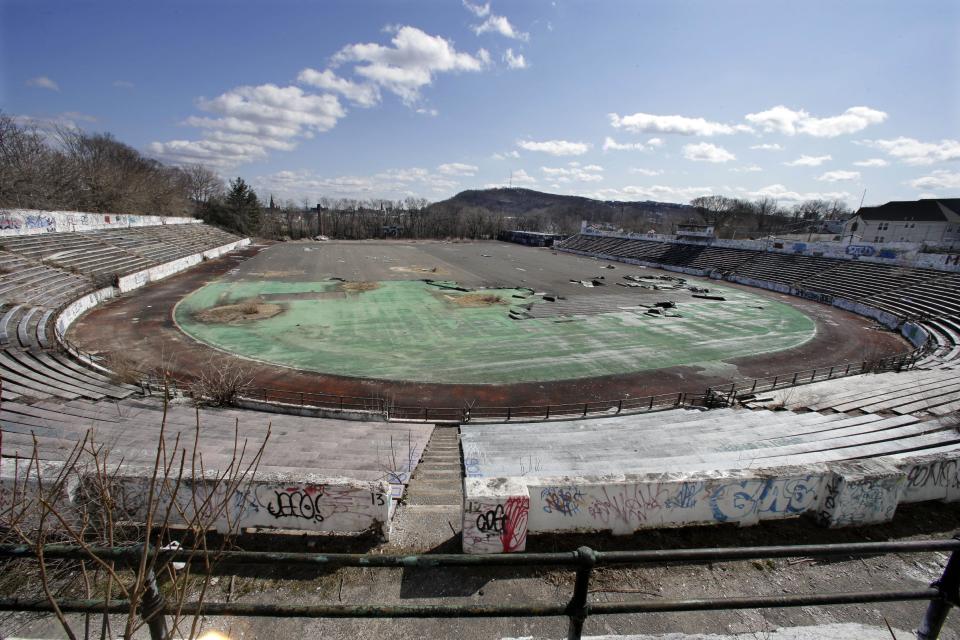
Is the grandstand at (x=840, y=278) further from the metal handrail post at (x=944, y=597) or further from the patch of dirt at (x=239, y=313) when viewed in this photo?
the patch of dirt at (x=239, y=313)

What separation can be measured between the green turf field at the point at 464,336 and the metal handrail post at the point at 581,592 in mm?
20501

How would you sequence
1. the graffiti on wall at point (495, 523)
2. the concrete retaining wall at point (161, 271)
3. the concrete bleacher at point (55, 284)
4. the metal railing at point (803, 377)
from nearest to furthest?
the graffiti on wall at point (495, 523) < the concrete bleacher at point (55, 284) < the metal railing at point (803, 377) < the concrete retaining wall at point (161, 271)

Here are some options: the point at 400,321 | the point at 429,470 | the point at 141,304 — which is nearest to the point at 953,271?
the point at 400,321

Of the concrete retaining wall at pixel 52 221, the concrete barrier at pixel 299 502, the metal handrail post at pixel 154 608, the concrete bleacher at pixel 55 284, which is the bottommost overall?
the concrete bleacher at pixel 55 284

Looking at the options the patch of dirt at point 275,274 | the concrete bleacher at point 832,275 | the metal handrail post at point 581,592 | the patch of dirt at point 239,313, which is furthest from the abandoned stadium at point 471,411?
the patch of dirt at point 275,274

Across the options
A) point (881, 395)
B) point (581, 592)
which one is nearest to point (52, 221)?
point (581, 592)

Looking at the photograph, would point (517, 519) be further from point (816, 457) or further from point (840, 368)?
point (840, 368)

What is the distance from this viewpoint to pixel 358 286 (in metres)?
47.1

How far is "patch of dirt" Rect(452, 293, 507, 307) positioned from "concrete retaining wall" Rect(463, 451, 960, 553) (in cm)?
3331

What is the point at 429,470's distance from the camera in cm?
1293

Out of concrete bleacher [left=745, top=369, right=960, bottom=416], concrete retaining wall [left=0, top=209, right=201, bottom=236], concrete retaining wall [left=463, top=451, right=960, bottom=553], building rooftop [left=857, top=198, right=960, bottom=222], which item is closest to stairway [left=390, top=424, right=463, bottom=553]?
concrete retaining wall [left=463, top=451, right=960, bottom=553]

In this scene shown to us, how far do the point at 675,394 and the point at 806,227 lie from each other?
174m

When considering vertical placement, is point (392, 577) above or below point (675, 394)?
above

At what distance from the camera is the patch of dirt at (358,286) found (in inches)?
1778
